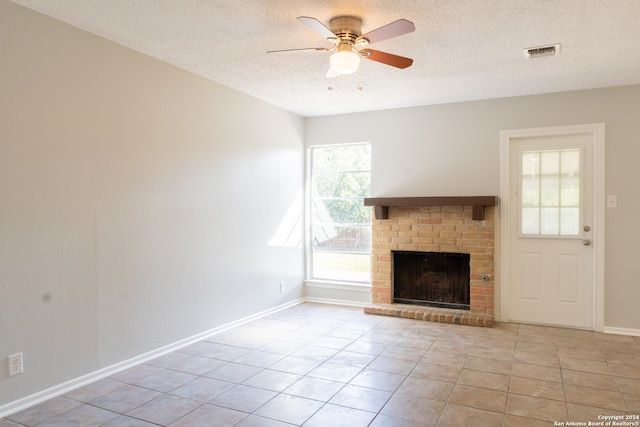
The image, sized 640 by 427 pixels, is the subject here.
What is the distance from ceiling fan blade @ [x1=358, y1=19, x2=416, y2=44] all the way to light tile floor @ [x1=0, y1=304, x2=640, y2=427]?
7.33 ft

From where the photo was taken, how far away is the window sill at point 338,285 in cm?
545

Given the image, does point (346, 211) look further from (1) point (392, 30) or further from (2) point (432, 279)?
(1) point (392, 30)

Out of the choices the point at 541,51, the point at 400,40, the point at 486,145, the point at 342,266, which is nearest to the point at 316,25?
the point at 400,40

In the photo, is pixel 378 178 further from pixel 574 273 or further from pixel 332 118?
pixel 574 273

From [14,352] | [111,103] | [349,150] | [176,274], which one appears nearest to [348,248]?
[349,150]

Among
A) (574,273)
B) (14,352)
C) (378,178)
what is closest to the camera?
(14,352)

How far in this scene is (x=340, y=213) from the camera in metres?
5.68

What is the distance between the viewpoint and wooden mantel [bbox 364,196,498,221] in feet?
15.1

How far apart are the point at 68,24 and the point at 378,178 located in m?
3.55

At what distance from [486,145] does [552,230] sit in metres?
1.14

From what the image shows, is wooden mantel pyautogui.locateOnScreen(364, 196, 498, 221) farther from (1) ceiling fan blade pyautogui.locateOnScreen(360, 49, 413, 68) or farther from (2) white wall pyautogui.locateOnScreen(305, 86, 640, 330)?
(1) ceiling fan blade pyautogui.locateOnScreen(360, 49, 413, 68)

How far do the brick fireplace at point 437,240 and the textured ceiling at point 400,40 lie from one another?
1.24m

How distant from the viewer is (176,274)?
378 cm

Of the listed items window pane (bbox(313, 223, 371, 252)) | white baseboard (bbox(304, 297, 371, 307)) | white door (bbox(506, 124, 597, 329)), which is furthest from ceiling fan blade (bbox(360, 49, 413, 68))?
white baseboard (bbox(304, 297, 371, 307))
